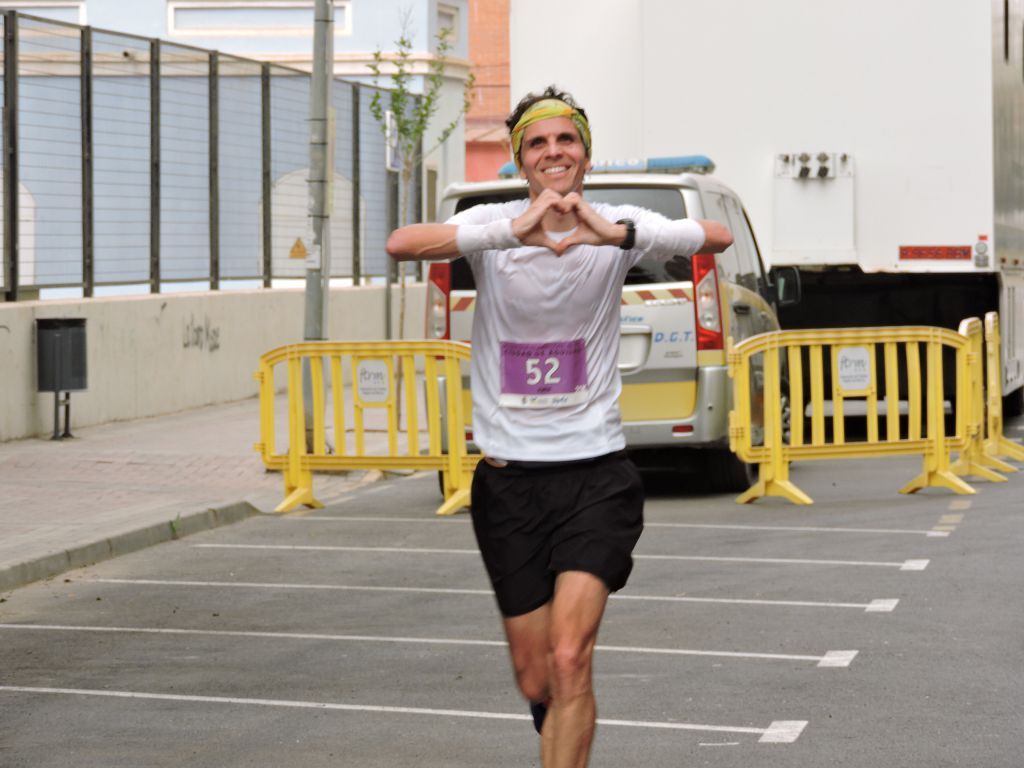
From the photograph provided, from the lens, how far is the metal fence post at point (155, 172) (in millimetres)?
21422

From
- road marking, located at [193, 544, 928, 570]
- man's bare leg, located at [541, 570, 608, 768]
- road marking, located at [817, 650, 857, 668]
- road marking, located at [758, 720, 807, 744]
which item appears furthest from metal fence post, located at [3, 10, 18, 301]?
man's bare leg, located at [541, 570, 608, 768]

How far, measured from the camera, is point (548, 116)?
532 centimetres

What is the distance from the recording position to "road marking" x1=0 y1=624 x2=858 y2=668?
8.07 m

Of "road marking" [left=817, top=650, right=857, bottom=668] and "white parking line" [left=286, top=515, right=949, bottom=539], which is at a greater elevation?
"white parking line" [left=286, top=515, right=949, bottom=539]

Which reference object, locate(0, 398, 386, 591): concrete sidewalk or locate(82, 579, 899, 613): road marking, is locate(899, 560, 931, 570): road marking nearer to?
locate(82, 579, 899, 613): road marking

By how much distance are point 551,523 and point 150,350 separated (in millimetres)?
15844

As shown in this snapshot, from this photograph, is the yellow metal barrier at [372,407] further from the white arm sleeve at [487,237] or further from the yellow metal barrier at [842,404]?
the white arm sleeve at [487,237]

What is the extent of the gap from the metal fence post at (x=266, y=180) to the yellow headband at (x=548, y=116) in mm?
19481

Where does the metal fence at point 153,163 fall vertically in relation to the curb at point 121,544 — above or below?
above

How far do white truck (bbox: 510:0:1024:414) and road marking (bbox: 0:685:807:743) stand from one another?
10777mm

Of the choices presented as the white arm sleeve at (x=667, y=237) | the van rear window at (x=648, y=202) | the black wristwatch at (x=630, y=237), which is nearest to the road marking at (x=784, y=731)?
the white arm sleeve at (x=667, y=237)

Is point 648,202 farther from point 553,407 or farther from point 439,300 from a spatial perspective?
point 553,407

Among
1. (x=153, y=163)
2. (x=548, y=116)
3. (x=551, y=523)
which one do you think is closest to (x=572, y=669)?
(x=551, y=523)

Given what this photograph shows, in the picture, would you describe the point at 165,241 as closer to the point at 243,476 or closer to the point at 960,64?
the point at 243,476
